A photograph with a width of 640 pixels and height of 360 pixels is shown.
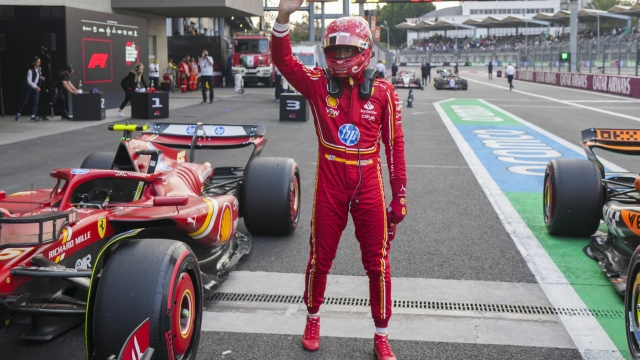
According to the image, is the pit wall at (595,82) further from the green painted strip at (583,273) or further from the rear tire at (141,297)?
the rear tire at (141,297)

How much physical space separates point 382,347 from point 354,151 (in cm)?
112

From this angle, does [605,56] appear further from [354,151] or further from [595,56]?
[354,151]

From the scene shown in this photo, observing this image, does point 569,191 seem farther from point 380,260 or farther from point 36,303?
point 36,303

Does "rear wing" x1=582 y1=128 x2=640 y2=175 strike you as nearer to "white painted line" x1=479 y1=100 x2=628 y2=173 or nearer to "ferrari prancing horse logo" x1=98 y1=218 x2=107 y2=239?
"white painted line" x1=479 y1=100 x2=628 y2=173

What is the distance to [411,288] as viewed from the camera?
5.46 m

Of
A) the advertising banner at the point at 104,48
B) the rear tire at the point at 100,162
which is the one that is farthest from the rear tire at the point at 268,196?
the advertising banner at the point at 104,48

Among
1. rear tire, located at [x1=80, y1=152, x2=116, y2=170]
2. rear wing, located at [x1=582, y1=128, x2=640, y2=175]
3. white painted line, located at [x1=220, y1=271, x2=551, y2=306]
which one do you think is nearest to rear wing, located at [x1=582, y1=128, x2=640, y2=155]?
rear wing, located at [x1=582, y1=128, x2=640, y2=175]

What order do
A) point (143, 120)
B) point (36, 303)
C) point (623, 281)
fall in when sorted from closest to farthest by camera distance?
point (36, 303)
point (623, 281)
point (143, 120)

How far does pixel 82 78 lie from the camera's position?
2211cm

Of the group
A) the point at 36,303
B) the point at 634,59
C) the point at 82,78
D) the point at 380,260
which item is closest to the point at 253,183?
the point at 380,260

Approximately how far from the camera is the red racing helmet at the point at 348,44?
4133 mm

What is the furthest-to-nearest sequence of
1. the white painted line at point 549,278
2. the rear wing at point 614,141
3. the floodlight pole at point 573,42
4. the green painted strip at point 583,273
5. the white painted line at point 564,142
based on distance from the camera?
the floodlight pole at point 573,42 → the white painted line at point 564,142 → the rear wing at point 614,141 → the green painted strip at point 583,273 → the white painted line at point 549,278

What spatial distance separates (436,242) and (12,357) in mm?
3984

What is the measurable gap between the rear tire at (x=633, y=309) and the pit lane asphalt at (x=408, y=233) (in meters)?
0.40
